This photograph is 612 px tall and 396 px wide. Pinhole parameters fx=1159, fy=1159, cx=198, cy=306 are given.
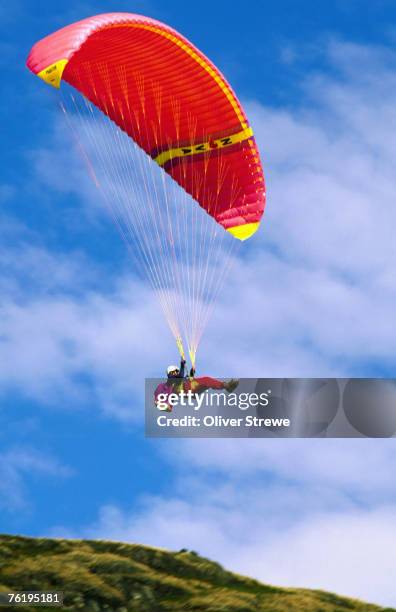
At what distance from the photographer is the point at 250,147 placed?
28.4 meters

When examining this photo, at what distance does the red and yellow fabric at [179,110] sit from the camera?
26.5m

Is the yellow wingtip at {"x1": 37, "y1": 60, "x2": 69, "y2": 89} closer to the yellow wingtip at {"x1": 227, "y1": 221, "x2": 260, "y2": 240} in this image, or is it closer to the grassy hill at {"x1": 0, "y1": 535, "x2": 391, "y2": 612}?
the yellow wingtip at {"x1": 227, "y1": 221, "x2": 260, "y2": 240}

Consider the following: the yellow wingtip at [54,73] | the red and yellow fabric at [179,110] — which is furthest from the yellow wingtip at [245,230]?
the yellow wingtip at [54,73]

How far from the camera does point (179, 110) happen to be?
28188mm

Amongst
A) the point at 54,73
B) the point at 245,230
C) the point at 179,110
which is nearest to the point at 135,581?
the point at 245,230

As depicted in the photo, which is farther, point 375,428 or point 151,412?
point 375,428

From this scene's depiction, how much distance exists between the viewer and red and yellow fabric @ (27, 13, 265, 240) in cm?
2650

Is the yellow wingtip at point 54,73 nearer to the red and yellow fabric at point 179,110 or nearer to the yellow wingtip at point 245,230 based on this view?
the red and yellow fabric at point 179,110

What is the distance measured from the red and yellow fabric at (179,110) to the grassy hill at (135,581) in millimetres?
8415

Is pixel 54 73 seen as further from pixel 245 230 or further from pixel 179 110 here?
pixel 245 230

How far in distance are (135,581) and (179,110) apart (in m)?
11.3

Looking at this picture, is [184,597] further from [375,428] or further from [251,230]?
[251,230]

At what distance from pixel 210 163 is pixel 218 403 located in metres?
6.30

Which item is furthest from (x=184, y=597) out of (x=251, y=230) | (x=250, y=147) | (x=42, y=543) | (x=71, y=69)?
(x=71, y=69)
